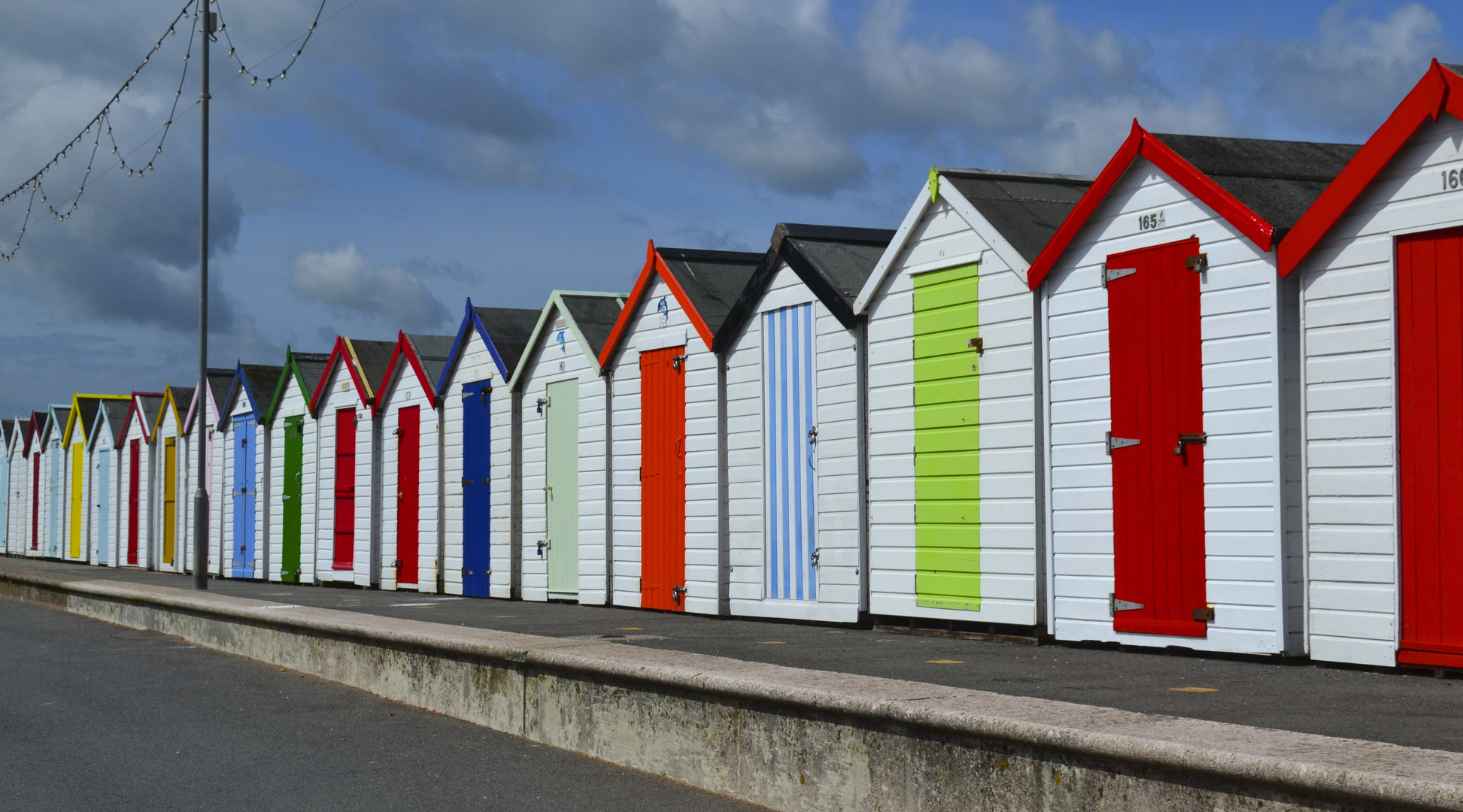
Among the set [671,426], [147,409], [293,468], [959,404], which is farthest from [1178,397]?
[147,409]

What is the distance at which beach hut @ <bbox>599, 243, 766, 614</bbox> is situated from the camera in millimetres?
14352

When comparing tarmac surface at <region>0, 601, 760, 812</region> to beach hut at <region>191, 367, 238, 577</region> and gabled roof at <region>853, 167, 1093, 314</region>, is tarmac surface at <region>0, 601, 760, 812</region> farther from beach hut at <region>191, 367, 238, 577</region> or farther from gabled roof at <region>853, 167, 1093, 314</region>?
beach hut at <region>191, 367, 238, 577</region>

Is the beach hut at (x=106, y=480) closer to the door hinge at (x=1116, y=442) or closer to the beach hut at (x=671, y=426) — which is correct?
the beach hut at (x=671, y=426)

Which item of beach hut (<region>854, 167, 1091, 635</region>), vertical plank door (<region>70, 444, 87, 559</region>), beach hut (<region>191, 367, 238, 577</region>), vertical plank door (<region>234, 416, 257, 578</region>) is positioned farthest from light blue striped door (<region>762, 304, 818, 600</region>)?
→ vertical plank door (<region>70, 444, 87, 559</region>)

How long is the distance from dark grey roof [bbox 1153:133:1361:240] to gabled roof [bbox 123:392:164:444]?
87.0ft

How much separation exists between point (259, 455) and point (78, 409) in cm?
1331

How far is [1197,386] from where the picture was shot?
373 inches

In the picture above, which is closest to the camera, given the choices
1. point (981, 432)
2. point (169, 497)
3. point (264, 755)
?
point (264, 755)

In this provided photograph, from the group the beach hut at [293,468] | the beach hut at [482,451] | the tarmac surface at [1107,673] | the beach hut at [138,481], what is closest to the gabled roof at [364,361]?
the beach hut at [293,468]

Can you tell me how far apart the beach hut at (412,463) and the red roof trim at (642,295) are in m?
4.74

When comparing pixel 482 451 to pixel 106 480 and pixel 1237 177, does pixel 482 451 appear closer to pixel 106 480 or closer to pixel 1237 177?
pixel 1237 177

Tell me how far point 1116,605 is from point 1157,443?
45.9 inches

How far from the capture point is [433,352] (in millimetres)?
20750

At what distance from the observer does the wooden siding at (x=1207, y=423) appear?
29.5 feet
